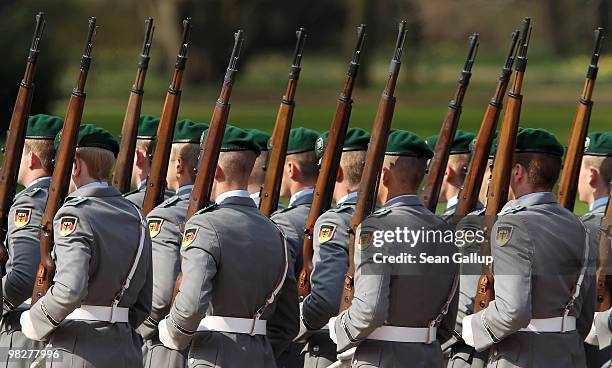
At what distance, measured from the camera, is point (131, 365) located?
786cm

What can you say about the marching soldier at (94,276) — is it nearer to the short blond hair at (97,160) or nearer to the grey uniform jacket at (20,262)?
the short blond hair at (97,160)

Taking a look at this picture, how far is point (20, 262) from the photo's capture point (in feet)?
27.6

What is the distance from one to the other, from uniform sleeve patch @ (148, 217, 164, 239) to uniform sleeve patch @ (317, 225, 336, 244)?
1.00m

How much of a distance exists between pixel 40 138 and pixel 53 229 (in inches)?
64.5

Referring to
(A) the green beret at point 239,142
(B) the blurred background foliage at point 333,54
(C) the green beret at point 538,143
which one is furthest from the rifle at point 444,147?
(B) the blurred background foliage at point 333,54

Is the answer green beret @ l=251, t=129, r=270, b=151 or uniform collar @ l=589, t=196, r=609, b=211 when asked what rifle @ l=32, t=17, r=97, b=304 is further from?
uniform collar @ l=589, t=196, r=609, b=211

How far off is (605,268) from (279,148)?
2.35 m

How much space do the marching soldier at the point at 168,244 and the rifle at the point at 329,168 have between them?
82 cm

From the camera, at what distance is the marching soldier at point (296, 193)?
9180 millimetres

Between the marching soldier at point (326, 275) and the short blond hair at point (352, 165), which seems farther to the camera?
the short blond hair at point (352, 165)

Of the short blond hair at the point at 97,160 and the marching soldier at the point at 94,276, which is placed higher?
the short blond hair at the point at 97,160

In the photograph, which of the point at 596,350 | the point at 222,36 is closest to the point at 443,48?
the point at 222,36

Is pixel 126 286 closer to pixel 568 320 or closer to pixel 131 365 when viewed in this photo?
pixel 131 365

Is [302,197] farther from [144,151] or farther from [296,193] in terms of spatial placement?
[144,151]
